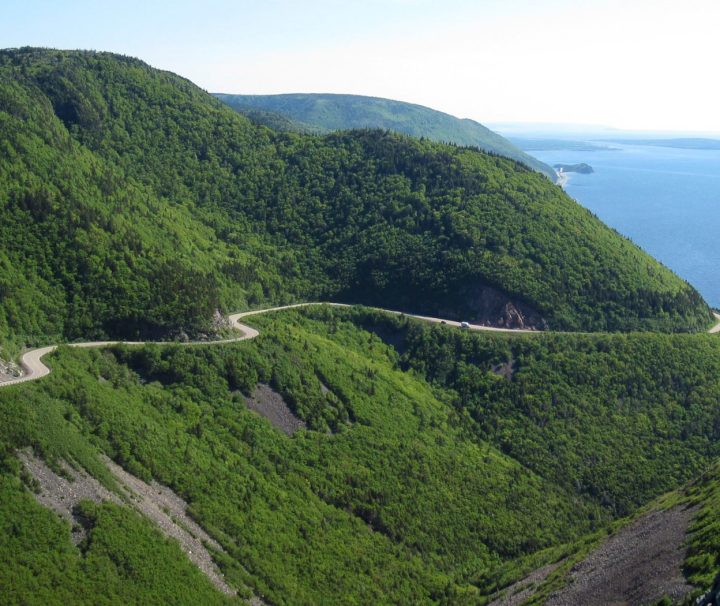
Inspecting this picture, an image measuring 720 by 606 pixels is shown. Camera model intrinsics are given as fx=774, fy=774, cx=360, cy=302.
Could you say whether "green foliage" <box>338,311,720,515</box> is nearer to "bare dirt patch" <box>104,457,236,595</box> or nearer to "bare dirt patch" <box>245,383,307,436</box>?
"bare dirt patch" <box>245,383,307,436</box>

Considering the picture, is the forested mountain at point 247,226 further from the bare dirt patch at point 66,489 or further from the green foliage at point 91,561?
the green foliage at point 91,561

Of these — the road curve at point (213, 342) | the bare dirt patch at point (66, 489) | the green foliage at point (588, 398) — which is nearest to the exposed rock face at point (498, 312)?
the road curve at point (213, 342)

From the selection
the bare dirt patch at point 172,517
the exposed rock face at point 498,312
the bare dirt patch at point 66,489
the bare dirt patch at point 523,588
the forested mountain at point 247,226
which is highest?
the forested mountain at point 247,226

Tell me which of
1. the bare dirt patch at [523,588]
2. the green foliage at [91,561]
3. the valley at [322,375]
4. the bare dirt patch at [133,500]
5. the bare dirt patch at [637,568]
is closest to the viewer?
the bare dirt patch at [637,568]

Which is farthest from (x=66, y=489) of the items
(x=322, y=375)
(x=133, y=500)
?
(x=322, y=375)

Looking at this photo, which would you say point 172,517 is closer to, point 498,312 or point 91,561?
point 91,561

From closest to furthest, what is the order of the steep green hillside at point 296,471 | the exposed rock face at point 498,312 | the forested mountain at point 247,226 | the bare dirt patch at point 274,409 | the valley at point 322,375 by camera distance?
the valley at point 322,375
the steep green hillside at point 296,471
the bare dirt patch at point 274,409
the forested mountain at point 247,226
the exposed rock face at point 498,312

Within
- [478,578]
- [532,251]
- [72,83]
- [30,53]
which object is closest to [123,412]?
[478,578]
